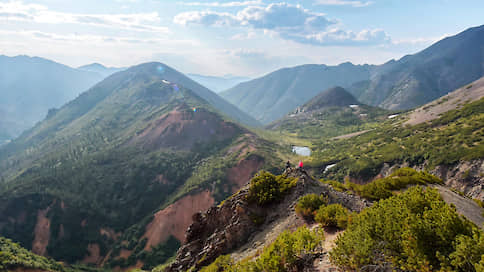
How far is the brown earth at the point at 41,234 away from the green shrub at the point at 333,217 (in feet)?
321

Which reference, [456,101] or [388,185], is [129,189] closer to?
[388,185]

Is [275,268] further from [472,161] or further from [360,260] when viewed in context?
[472,161]

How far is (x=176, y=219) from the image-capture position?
273 feet

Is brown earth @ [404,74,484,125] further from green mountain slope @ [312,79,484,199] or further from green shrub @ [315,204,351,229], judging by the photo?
green shrub @ [315,204,351,229]

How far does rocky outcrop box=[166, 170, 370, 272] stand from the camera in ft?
72.1

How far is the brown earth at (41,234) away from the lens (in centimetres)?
7838

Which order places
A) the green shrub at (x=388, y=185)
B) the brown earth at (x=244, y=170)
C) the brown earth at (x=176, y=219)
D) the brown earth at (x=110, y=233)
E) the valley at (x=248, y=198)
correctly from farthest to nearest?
1. the brown earth at (x=244, y=170)
2. the brown earth at (x=110, y=233)
3. the brown earth at (x=176, y=219)
4. the green shrub at (x=388, y=185)
5. the valley at (x=248, y=198)

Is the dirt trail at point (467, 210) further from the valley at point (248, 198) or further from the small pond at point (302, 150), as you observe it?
the small pond at point (302, 150)

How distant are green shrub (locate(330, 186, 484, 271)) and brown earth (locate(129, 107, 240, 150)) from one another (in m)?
128

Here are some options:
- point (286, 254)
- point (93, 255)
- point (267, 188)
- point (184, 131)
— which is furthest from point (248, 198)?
point (184, 131)

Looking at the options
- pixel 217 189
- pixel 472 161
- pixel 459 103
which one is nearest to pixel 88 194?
pixel 217 189

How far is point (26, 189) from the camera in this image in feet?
312

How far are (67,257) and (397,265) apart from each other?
98.3 metres

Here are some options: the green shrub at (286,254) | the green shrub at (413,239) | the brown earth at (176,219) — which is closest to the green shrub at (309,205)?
the green shrub at (286,254)
